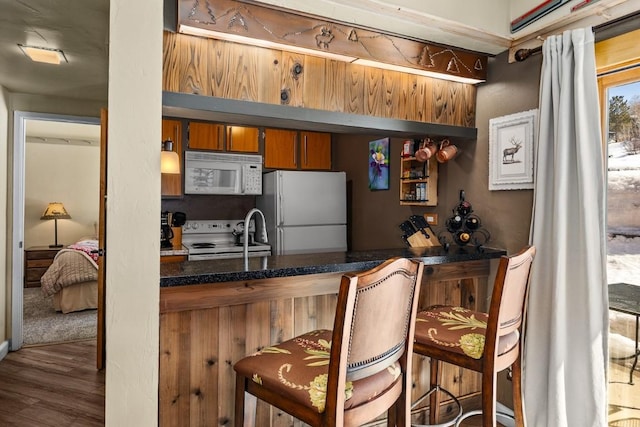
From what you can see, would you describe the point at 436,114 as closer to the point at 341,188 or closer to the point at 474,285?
the point at 474,285

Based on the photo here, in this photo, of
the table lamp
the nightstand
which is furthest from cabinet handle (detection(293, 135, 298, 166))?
the table lamp

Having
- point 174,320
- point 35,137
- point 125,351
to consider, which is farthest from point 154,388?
point 35,137

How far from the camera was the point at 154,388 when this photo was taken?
1487 mm

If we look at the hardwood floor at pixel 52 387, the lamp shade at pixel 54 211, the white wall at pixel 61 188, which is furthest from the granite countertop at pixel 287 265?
the white wall at pixel 61 188

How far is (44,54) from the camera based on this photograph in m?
2.96

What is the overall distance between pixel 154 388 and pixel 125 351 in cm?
17

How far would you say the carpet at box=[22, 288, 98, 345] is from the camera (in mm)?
4105

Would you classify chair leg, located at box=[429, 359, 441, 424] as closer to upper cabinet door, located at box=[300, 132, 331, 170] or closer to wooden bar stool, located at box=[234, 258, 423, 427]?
wooden bar stool, located at box=[234, 258, 423, 427]

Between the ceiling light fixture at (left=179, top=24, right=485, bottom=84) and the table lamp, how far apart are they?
6272 millimetres

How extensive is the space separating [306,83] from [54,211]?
6365mm

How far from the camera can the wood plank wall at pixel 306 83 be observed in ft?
6.17

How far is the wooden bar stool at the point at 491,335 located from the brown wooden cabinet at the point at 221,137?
10.1 feet

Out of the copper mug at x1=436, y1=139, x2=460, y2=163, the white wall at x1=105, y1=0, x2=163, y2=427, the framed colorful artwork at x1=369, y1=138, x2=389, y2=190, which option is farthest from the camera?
the framed colorful artwork at x1=369, y1=138, x2=389, y2=190

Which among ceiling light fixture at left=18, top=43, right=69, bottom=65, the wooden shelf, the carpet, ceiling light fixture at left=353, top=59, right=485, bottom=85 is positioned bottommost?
the carpet
